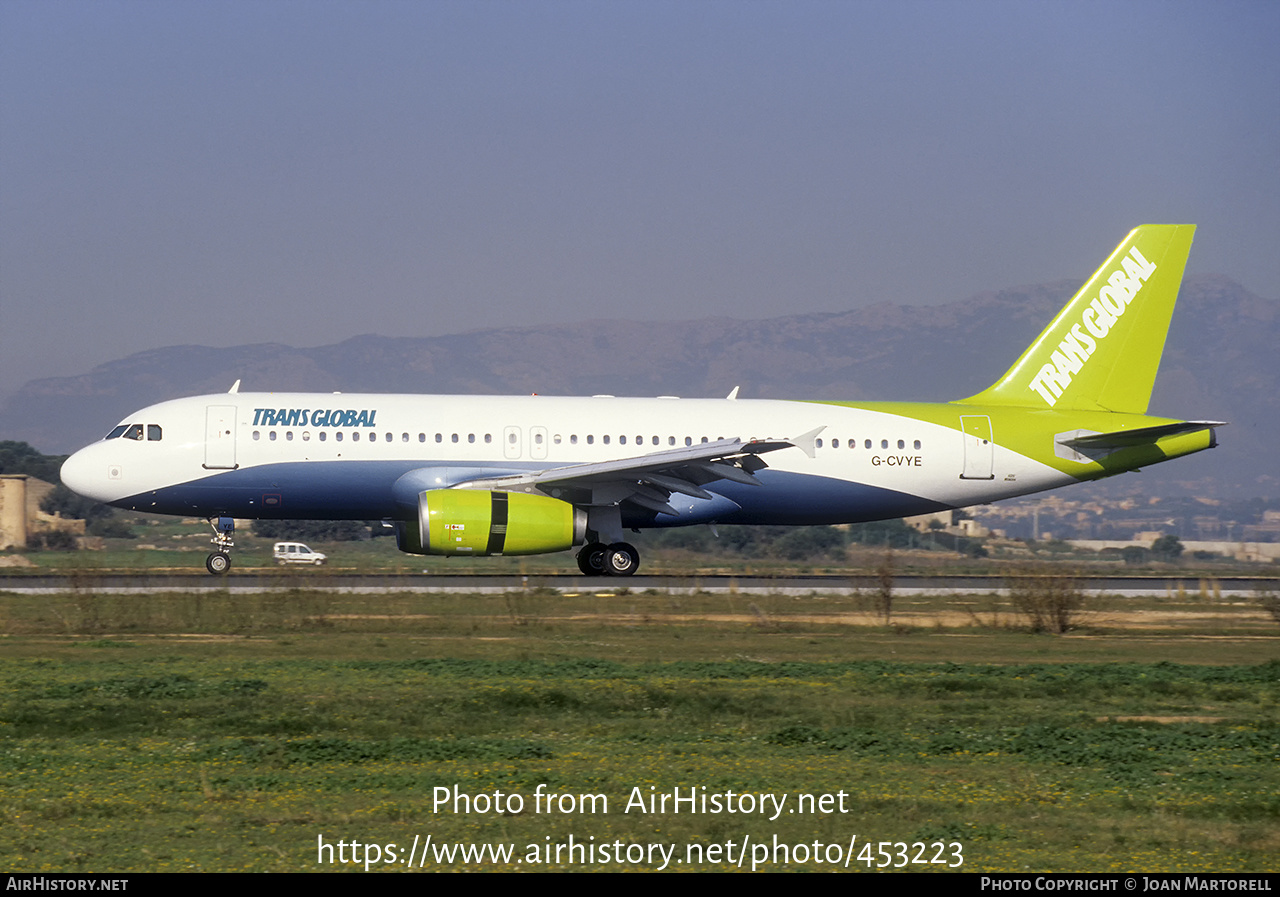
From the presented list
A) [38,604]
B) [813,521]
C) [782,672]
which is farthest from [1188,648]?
[38,604]

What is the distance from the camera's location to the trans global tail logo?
3322cm

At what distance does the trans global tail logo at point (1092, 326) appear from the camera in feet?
109

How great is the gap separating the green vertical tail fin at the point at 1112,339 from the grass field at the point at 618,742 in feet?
39.7

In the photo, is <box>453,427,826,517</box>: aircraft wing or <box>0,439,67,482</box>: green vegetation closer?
<box>453,427,826,517</box>: aircraft wing

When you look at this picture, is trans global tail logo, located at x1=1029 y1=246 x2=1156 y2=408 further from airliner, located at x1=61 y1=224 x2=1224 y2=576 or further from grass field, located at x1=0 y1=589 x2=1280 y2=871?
grass field, located at x1=0 y1=589 x2=1280 y2=871

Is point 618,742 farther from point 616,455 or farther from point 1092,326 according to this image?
point 1092,326

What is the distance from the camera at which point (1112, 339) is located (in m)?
33.4

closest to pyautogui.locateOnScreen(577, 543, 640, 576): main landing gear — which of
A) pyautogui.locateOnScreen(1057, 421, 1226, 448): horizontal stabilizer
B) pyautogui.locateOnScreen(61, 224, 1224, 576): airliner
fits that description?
pyautogui.locateOnScreen(61, 224, 1224, 576): airliner

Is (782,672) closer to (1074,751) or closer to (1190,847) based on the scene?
(1074,751)

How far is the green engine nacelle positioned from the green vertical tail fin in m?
11.7

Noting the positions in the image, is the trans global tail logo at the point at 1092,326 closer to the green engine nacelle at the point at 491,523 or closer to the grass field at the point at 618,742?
the grass field at the point at 618,742

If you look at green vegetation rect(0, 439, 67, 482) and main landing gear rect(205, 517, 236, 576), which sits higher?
green vegetation rect(0, 439, 67, 482)

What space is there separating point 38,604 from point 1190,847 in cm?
1966

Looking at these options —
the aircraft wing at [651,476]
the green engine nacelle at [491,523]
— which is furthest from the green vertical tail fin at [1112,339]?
the green engine nacelle at [491,523]
